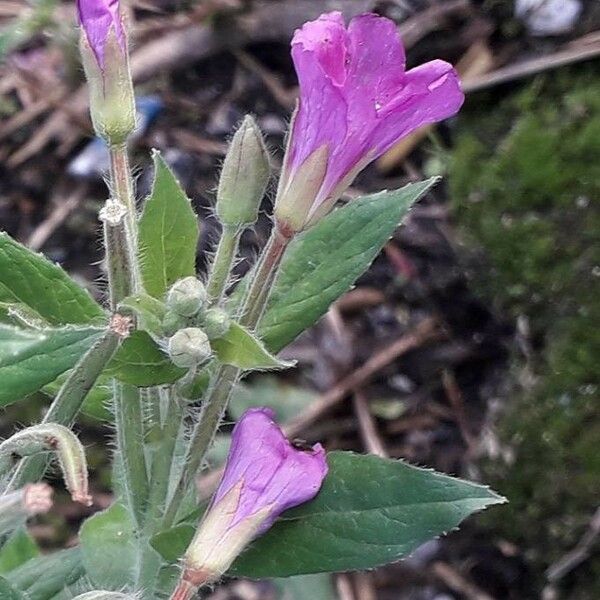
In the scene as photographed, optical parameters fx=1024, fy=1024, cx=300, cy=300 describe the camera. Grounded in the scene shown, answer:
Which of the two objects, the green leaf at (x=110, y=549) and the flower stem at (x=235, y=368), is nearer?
the flower stem at (x=235, y=368)

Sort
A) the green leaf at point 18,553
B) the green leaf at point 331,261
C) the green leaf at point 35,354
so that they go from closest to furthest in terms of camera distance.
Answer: the green leaf at point 35,354
the green leaf at point 331,261
the green leaf at point 18,553

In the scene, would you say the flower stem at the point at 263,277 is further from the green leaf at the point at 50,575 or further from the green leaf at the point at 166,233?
the green leaf at the point at 50,575

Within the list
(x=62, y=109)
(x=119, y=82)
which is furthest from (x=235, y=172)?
(x=62, y=109)

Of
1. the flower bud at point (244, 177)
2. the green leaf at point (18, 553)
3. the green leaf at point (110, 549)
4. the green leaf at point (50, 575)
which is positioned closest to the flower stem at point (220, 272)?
the flower bud at point (244, 177)

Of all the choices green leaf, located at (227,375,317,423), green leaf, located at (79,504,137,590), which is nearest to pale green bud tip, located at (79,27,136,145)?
green leaf, located at (79,504,137,590)

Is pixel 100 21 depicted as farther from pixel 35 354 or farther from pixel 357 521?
pixel 357 521

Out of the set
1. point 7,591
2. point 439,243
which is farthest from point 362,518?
point 439,243

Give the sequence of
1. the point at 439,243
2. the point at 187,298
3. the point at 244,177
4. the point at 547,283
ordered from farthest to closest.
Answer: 1. the point at 439,243
2. the point at 547,283
3. the point at 244,177
4. the point at 187,298
